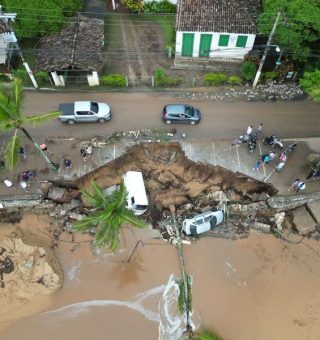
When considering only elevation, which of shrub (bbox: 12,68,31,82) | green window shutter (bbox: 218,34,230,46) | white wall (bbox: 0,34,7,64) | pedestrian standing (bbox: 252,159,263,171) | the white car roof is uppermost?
green window shutter (bbox: 218,34,230,46)

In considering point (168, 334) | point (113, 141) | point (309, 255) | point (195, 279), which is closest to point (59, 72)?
point (113, 141)

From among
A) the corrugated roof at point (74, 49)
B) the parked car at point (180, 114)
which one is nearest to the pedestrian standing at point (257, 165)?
the parked car at point (180, 114)

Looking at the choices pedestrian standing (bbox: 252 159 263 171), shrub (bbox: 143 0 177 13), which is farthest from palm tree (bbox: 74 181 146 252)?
shrub (bbox: 143 0 177 13)

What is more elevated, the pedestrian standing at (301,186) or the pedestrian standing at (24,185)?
the pedestrian standing at (301,186)

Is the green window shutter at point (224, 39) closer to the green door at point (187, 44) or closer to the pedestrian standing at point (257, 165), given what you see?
the green door at point (187, 44)

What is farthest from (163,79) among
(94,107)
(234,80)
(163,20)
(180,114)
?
(163,20)

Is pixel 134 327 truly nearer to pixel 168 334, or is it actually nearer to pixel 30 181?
pixel 168 334

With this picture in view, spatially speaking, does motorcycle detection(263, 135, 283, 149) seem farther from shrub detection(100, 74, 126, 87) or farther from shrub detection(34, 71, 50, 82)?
shrub detection(34, 71, 50, 82)
